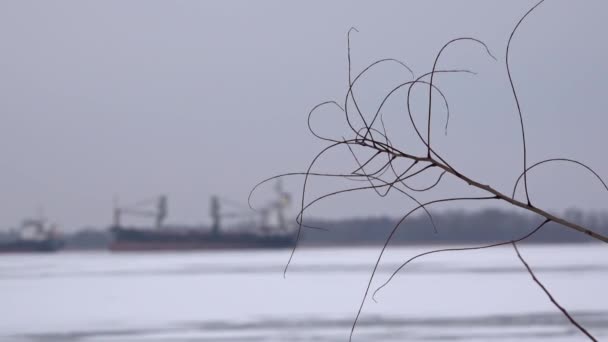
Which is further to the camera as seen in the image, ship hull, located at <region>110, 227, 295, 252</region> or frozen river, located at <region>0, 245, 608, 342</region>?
ship hull, located at <region>110, 227, 295, 252</region>

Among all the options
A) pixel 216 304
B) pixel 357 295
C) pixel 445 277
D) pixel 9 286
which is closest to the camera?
pixel 216 304

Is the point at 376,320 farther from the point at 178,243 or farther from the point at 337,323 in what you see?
the point at 178,243

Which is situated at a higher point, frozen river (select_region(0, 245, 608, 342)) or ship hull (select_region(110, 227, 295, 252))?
frozen river (select_region(0, 245, 608, 342))

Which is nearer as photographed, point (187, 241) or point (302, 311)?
point (302, 311)

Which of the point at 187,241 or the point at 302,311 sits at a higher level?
the point at 302,311

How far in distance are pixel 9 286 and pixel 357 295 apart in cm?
880

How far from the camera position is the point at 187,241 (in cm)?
7038

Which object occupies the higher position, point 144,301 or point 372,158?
point 372,158

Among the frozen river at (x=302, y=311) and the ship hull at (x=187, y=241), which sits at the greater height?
the frozen river at (x=302, y=311)

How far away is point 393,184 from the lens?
2.27 feet

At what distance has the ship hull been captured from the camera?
6969 centimetres

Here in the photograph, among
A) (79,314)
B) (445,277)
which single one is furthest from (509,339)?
(445,277)

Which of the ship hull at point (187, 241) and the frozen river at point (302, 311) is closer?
the frozen river at point (302, 311)

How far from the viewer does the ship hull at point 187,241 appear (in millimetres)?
69688
